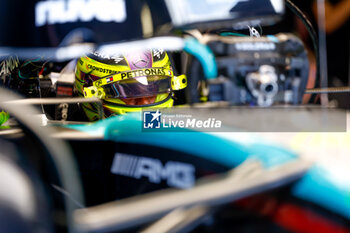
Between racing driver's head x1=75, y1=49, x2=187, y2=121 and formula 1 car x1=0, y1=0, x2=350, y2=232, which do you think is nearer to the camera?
formula 1 car x1=0, y1=0, x2=350, y2=232

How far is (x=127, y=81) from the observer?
108cm

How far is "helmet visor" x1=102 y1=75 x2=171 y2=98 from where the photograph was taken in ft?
3.42

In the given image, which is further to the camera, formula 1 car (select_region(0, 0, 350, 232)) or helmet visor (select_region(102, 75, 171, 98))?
helmet visor (select_region(102, 75, 171, 98))

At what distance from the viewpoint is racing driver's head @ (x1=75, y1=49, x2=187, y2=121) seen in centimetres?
102

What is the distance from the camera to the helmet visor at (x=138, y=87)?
3.42 feet

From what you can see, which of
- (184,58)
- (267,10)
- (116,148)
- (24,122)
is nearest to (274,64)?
(267,10)

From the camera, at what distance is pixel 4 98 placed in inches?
45.6

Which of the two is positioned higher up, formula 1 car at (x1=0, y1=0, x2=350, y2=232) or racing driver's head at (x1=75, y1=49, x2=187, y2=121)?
racing driver's head at (x1=75, y1=49, x2=187, y2=121)

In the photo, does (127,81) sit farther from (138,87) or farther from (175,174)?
(175,174)

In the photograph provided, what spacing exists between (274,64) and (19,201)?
32.4 inches

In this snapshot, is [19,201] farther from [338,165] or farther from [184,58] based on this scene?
[338,165]

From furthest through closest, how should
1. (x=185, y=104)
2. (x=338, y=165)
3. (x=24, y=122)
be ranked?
1. (x=24, y=122)
2. (x=185, y=104)
3. (x=338, y=165)

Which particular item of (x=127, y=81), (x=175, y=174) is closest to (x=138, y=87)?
(x=127, y=81)

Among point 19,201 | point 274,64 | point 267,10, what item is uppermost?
point 267,10
